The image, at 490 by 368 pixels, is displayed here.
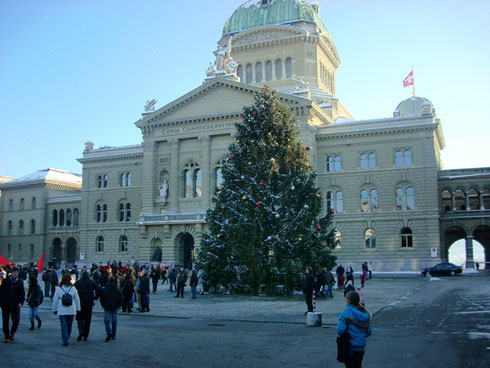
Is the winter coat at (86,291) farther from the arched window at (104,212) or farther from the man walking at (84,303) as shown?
the arched window at (104,212)

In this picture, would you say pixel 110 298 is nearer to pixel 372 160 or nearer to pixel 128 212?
pixel 372 160

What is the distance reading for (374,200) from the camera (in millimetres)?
53938

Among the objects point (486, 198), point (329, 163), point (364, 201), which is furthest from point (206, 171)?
point (486, 198)

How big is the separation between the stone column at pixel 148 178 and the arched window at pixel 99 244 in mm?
10363

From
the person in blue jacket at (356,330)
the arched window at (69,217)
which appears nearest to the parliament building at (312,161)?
the arched window at (69,217)

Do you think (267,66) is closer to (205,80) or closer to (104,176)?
(205,80)

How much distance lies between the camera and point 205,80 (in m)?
56.3

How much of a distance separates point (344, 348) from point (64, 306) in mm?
7926

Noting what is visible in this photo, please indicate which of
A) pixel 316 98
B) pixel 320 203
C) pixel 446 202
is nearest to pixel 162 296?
pixel 320 203

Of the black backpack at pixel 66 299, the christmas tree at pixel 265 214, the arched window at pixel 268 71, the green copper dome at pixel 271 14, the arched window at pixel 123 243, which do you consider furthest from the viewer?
the green copper dome at pixel 271 14

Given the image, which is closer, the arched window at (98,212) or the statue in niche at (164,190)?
the statue in niche at (164,190)

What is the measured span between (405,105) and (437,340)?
184 ft

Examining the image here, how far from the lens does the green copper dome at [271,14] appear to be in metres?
69.0

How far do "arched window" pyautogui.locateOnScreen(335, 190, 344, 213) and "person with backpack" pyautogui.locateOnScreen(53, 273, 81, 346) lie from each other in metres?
43.7
